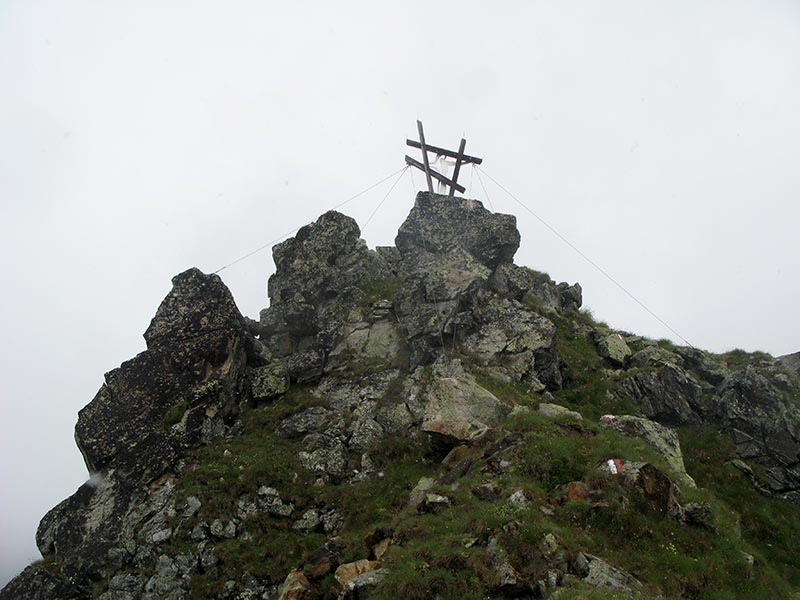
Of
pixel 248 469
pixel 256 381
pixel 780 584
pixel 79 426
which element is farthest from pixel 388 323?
pixel 780 584

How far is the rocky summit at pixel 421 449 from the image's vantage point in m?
14.1

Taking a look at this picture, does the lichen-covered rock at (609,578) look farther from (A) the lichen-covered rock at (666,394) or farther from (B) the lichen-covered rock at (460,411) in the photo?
(A) the lichen-covered rock at (666,394)

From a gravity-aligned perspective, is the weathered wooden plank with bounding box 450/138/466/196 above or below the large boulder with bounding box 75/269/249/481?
above

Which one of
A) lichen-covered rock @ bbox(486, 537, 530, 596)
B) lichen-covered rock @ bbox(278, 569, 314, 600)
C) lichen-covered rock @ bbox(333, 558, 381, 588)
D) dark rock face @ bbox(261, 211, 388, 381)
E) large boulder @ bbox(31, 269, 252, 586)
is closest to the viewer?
lichen-covered rock @ bbox(486, 537, 530, 596)

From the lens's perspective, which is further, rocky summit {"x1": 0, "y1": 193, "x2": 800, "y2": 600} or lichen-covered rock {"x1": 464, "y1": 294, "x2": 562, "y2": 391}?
lichen-covered rock {"x1": 464, "y1": 294, "x2": 562, "y2": 391}

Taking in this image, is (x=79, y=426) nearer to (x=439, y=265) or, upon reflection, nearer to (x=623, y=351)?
(x=439, y=265)

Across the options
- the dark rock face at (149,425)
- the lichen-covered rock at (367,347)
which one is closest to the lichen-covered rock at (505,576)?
the dark rock face at (149,425)

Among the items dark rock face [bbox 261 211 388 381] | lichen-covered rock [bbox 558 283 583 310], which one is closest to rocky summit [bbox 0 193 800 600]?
dark rock face [bbox 261 211 388 381]

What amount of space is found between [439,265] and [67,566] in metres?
20.9

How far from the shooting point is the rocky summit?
14109mm

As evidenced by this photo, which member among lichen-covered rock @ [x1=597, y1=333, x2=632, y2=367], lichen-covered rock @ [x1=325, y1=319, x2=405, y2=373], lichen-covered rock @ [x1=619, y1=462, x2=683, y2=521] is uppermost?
lichen-covered rock @ [x1=325, y1=319, x2=405, y2=373]

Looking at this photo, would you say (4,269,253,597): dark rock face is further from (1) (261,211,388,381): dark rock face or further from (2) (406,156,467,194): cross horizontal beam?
(2) (406,156,467,194): cross horizontal beam

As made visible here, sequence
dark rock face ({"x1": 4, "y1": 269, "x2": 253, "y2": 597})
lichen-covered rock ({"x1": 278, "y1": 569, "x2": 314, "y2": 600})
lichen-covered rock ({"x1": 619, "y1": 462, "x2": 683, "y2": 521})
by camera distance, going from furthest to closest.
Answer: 1. dark rock face ({"x1": 4, "y1": 269, "x2": 253, "y2": 597})
2. lichen-covered rock ({"x1": 619, "y1": 462, "x2": 683, "y2": 521})
3. lichen-covered rock ({"x1": 278, "y1": 569, "x2": 314, "y2": 600})

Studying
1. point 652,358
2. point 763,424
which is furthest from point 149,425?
point 763,424
